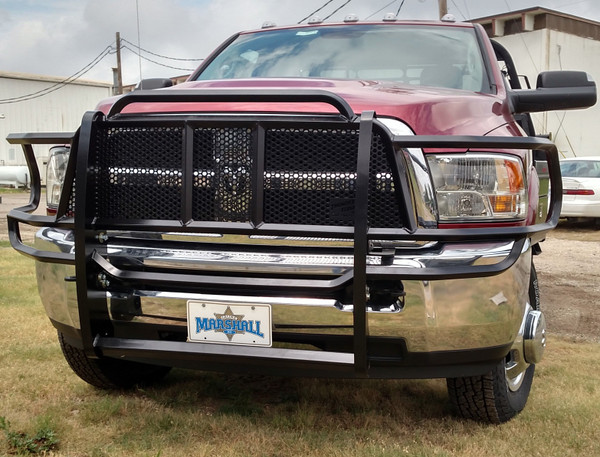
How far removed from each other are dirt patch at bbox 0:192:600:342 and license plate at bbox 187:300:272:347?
3.06 m

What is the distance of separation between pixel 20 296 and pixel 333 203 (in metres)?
4.29

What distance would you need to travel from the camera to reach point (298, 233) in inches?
98.4

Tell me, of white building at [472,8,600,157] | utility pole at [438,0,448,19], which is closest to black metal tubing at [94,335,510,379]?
utility pole at [438,0,448,19]

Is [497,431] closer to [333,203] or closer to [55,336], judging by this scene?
[333,203]

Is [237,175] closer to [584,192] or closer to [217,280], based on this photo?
[217,280]

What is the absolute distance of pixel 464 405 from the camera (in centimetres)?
309

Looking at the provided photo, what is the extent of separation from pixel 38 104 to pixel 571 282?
4211cm

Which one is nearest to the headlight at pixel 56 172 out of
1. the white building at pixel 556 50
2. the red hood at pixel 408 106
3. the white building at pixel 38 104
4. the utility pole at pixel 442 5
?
the red hood at pixel 408 106

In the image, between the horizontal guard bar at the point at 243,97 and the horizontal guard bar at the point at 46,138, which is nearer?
the horizontal guard bar at the point at 243,97

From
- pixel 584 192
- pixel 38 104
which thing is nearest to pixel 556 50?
pixel 584 192

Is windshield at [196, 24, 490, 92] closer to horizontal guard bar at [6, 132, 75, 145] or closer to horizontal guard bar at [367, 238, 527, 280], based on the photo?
horizontal guard bar at [367, 238, 527, 280]

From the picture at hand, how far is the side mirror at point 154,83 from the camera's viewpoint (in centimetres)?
454

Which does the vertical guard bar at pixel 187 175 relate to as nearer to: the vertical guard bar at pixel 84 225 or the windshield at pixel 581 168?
the vertical guard bar at pixel 84 225

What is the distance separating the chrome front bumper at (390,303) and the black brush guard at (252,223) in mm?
40
